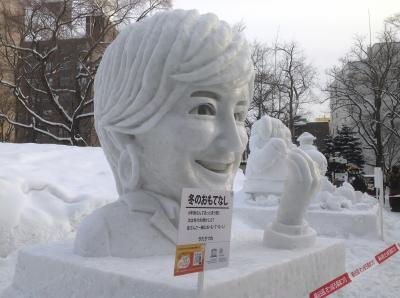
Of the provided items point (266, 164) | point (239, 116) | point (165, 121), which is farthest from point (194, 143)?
point (266, 164)

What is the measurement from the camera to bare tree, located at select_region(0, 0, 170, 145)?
17.6 meters

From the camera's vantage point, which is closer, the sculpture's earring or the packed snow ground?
the sculpture's earring

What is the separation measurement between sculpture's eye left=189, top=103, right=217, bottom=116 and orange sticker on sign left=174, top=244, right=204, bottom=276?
4.07 feet

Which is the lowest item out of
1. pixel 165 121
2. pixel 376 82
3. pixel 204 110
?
pixel 165 121

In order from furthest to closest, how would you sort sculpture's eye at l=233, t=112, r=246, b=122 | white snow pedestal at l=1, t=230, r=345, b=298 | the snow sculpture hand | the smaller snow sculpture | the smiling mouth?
the smaller snow sculpture < the snow sculpture hand < sculpture's eye at l=233, t=112, r=246, b=122 < the smiling mouth < white snow pedestal at l=1, t=230, r=345, b=298

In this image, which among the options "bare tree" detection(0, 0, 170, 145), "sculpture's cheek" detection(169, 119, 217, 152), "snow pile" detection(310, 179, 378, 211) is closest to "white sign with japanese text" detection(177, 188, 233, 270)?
"sculpture's cheek" detection(169, 119, 217, 152)

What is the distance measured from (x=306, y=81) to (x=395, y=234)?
50.7 feet

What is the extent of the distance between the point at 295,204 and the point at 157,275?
1.75 m

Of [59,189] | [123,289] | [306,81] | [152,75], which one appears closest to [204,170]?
[152,75]

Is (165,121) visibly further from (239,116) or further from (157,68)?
(239,116)

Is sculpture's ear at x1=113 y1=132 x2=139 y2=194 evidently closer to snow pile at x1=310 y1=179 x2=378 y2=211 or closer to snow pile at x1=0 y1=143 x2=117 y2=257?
snow pile at x1=0 y1=143 x2=117 y2=257

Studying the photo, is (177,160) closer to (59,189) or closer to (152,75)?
(152,75)

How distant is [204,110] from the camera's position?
131 inches

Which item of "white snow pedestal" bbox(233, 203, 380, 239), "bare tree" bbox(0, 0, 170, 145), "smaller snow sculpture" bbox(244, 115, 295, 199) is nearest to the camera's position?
"white snow pedestal" bbox(233, 203, 380, 239)
